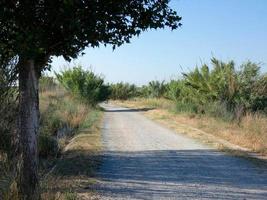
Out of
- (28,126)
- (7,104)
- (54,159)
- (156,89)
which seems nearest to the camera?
(28,126)

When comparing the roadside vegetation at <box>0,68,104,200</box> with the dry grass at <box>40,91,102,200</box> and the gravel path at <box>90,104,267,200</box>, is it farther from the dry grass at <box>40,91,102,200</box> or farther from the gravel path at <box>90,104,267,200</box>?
the gravel path at <box>90,104,267,200</box>

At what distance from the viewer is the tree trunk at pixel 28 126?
662 cm

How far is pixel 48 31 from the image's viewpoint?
19.6ft

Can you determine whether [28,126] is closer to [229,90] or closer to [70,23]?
[70,23]

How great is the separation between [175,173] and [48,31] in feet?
18.7

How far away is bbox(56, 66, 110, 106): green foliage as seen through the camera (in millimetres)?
40562

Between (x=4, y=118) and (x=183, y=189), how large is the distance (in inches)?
199

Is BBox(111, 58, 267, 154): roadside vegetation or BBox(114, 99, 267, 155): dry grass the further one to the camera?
BBox(111, 58, 267, 154): roadside vegetation

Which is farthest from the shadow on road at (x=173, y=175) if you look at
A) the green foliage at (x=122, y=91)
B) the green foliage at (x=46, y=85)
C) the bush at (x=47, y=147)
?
the green foliage at (x=122, y=91)

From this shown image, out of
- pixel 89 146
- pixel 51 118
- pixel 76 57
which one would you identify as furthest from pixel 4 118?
→ pixel 51 118

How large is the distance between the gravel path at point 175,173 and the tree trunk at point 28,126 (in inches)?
71.3

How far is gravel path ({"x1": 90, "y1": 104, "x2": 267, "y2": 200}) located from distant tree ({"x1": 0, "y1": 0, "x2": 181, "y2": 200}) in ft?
7.04

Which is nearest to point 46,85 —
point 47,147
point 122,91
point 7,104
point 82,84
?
point 82,84

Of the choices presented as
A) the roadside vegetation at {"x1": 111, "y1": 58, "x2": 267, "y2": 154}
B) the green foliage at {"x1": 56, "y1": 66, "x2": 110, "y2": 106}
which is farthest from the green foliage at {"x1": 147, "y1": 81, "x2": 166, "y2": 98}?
the roadside vegetation at {"x1": 111, "y1": 58, "x2": 267, "y2": 154}
